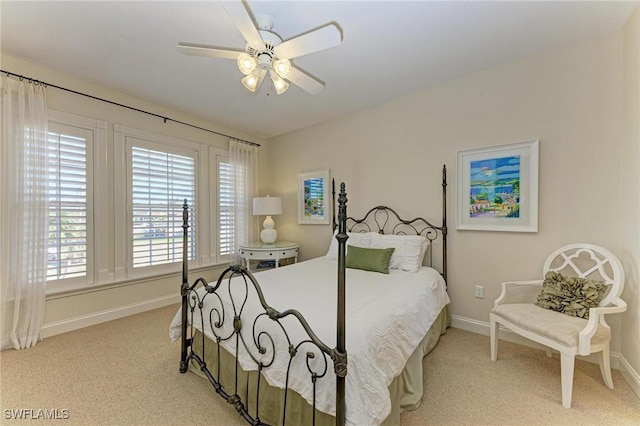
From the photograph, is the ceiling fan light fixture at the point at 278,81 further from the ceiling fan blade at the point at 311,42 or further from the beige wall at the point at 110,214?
the beige wall at the point at 110,214

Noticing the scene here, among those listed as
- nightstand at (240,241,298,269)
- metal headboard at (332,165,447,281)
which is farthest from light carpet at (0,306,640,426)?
nightstand at (240,241,298,269)

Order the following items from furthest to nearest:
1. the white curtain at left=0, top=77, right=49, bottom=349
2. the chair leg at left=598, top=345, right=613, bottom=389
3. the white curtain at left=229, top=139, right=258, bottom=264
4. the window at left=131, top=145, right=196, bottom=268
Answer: the white curtain at left=229, top=139, right=258, bottom=264
the window at left=131, top=145, right=196, bottom=268
the white curtain at left=0, top=77, right=49, bottom=349
the chair leg at left=598, top=345, right=613, bottom=389

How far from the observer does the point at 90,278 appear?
9.79ft

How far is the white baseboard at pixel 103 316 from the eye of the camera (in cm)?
274

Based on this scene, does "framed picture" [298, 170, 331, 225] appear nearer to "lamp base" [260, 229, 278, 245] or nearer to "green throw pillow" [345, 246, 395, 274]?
"lamp base" [260, 229, 278, 245]

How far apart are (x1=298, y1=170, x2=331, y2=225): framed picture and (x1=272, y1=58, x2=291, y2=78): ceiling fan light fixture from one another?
2223 millimetres

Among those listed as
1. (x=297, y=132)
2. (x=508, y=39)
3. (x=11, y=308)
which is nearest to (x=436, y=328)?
(x=508, y=39)

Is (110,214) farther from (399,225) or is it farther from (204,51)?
(399,225)

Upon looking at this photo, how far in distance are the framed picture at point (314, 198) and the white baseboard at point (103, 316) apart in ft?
7.11

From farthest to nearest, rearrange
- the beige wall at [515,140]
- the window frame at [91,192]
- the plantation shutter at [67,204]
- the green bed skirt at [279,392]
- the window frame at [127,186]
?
the window frame at [127,186]
the window frame at [91,192]
the plantation shutter at [67,204]
the beige wall at [515,140]
the green bed skirt at [279,392]

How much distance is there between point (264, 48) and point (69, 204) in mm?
2651

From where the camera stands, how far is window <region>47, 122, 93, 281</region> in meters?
2.72

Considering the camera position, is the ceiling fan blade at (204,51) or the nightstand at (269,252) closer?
the ceiling fan blade at (204,51)

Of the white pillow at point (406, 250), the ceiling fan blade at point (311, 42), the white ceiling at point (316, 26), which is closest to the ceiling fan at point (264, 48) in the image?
the ceiling fan blade at point (311, 42)
